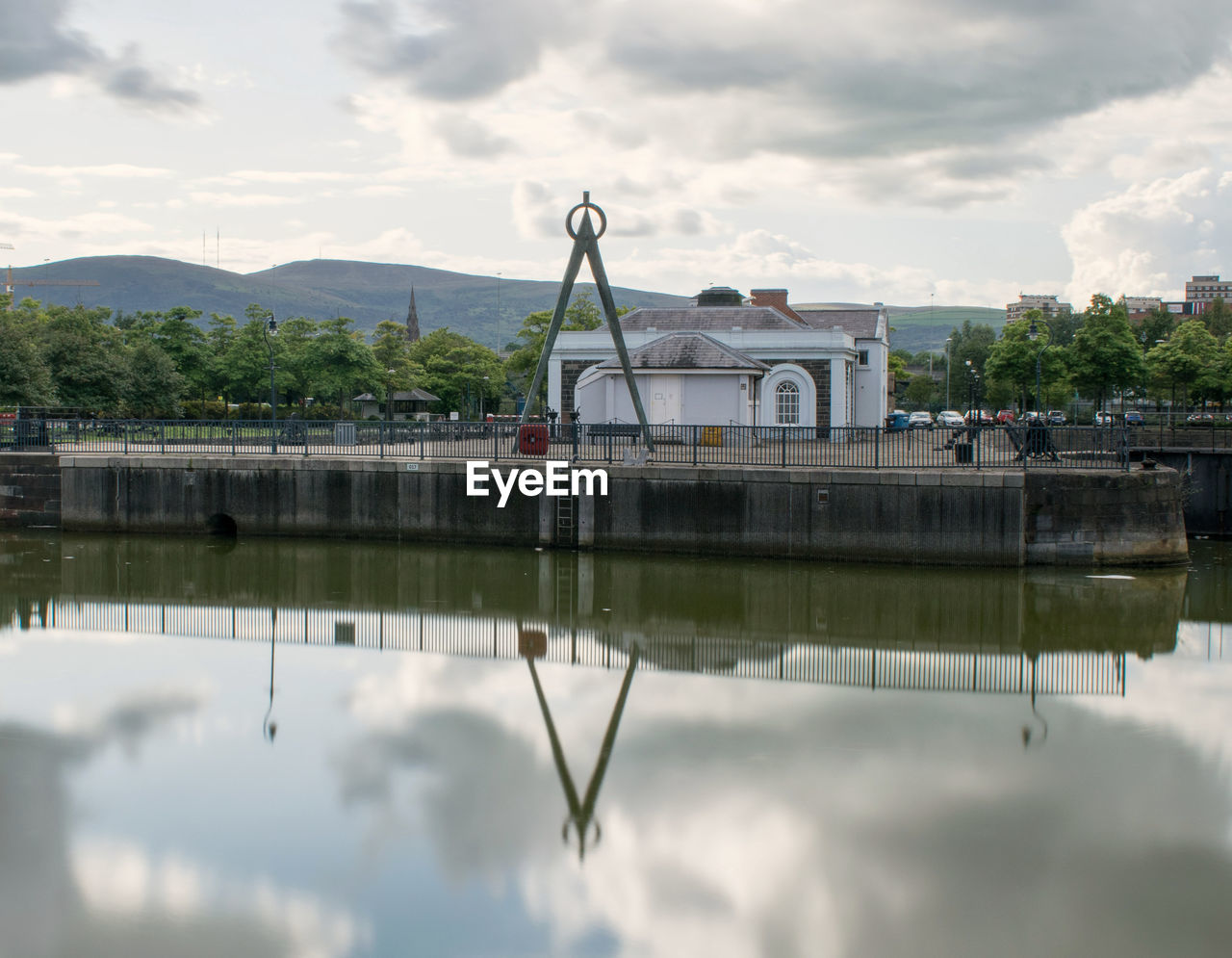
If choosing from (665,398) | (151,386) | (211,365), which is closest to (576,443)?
(665,398)

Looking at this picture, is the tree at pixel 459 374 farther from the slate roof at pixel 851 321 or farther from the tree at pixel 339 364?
the slate roof at pixel 851 321

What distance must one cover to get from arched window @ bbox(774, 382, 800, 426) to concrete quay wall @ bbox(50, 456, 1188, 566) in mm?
19338

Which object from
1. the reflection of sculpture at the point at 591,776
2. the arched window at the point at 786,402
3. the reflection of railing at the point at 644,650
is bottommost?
the reflection of sculpture at the point at 591,776

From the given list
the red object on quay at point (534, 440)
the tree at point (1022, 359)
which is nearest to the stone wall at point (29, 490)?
the red object on quay at point (534, 440)

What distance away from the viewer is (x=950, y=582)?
20.7 meters

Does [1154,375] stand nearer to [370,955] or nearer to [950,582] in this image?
[950,582]

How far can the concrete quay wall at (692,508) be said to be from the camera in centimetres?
2195

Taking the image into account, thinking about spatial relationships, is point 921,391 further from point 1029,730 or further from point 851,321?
point 1029,730

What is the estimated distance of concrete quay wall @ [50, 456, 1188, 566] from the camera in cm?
2195

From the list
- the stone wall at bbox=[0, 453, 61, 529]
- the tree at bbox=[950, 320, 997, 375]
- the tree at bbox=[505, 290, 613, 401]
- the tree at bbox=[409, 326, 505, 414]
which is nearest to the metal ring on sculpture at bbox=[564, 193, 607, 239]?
the stone wall at bbox=[0, 453, 61, 529]

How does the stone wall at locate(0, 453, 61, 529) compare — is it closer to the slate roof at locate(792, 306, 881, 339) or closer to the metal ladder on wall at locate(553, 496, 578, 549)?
the metal ladder on wall at locate(553, 496, 578, 549)

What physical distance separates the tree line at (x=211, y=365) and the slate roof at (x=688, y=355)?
12282mm

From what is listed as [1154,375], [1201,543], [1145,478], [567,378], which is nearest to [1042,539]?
[1145,478]

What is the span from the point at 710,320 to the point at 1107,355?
21.6m
